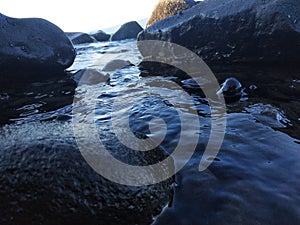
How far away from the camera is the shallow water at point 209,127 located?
1730 mm

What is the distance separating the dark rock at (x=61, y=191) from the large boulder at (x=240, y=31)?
169 inches

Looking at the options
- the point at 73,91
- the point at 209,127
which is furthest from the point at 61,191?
the point at 73,91

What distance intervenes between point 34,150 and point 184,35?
207 inches

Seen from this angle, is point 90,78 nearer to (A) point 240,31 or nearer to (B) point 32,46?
(B) point 32,46

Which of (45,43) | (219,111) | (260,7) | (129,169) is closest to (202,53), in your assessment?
(260,7)

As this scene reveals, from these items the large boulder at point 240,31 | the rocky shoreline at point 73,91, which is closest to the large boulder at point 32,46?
the rocky shoreline at point 73,91

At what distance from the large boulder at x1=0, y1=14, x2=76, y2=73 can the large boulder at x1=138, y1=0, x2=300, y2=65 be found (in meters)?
2.73

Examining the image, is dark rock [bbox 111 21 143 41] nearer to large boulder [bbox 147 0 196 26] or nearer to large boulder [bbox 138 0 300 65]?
large boulder [bbox 147 0 196 26]

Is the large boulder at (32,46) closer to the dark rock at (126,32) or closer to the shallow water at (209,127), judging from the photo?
the shallow water at (209,127)

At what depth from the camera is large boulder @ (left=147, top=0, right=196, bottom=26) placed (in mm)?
10930

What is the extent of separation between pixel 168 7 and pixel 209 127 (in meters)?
9.86

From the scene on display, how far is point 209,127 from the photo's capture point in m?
2.86

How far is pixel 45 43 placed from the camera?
6.09m

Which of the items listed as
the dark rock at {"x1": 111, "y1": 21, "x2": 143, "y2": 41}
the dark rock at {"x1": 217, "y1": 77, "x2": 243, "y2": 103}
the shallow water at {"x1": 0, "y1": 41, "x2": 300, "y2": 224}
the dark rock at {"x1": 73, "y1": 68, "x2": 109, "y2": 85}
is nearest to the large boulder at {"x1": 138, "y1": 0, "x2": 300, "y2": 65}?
the shallow water at {"x1": 0, "y1": 41, "x2": 300, "y2": 224}
